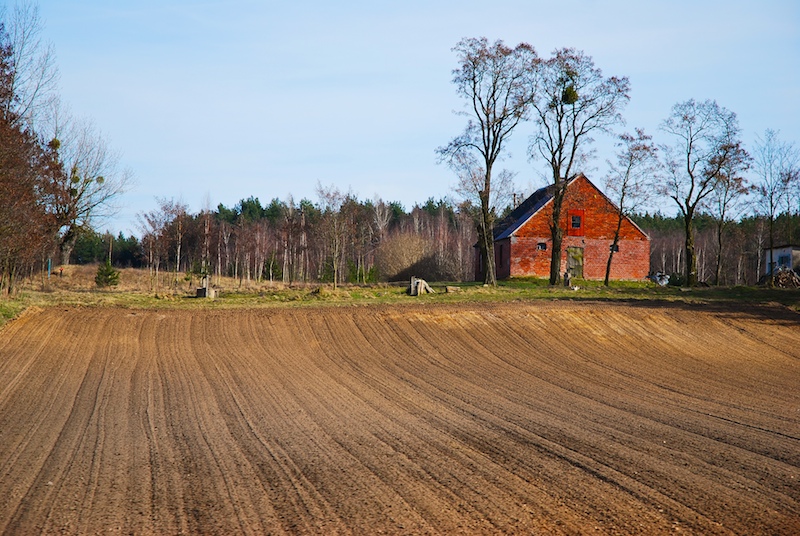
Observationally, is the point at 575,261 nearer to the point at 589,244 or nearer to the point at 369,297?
the point at 589,244

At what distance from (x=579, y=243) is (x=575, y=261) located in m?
1.31

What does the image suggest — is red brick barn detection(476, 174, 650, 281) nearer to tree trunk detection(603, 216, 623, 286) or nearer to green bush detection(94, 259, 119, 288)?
tree trunk detection(603, 216, 623, 286)

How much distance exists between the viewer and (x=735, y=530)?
7211 millimetres

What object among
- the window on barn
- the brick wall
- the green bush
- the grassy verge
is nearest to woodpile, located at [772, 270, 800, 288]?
the grassy verge

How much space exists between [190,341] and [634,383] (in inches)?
500

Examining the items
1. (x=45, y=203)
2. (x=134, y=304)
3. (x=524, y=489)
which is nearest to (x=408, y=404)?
(x=524, y=489)

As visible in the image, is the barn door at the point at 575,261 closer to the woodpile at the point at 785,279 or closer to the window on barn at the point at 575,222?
the window on barn at the point at 575,222

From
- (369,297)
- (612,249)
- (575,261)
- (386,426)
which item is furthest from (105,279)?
(386,426)

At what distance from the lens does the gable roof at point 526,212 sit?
47.6 m

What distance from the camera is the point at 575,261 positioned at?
4875 centimetres

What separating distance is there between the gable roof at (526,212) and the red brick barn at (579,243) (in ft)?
0.29

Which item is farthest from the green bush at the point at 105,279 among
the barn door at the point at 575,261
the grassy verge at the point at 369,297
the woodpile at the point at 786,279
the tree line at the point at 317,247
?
the woodpile at the point at 786,279

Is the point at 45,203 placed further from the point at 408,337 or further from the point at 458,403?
the point at 458,403

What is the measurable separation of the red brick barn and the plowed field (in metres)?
22.5
